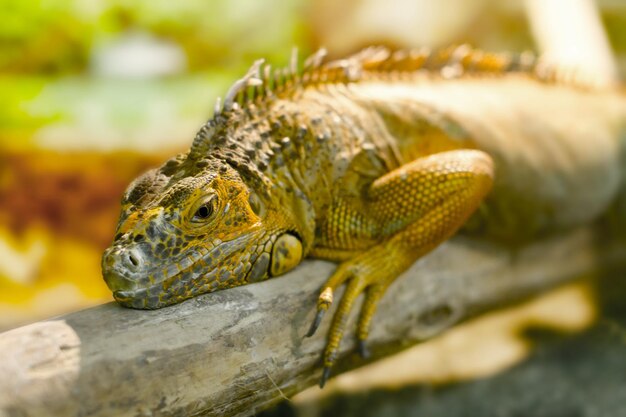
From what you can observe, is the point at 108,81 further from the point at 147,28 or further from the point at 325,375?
the point at 325,375

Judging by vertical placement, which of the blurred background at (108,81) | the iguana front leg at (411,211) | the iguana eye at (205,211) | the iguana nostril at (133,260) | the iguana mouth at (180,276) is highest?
the blurred background at (108,81)

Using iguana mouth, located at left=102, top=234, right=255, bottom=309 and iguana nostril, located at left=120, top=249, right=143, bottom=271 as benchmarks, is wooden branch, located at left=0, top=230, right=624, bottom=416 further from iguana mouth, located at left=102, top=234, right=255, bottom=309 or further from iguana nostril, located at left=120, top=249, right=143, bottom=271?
iguana nostril, located at left=120, top=249, right=143, bottom=271

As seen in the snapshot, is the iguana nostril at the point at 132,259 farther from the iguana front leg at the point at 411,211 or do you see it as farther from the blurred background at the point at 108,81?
the blurred background at the point at 108,81

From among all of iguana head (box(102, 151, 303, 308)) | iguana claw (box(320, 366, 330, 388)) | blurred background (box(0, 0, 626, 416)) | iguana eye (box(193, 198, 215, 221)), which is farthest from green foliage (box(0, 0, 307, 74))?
iguana claw (box(320, 366, 330, 388))

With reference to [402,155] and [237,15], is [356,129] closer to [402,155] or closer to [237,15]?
[402,155]

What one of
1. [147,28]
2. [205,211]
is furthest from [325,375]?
[147,28]

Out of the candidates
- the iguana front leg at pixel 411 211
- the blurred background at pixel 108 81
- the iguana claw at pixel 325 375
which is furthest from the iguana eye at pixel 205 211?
the blurred background at pixel 108 81

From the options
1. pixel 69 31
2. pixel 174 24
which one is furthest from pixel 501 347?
pixel 69 31
